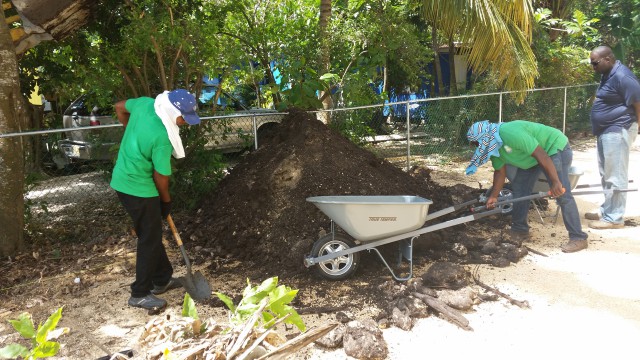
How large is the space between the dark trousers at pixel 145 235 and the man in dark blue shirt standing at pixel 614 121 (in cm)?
495

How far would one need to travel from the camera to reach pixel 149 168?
3.96 m

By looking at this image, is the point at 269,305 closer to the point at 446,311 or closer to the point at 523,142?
the point at 446,311

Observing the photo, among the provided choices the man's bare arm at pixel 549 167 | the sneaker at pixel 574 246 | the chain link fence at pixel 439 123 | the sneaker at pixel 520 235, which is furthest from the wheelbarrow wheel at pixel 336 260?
the chain link fence at pixel 439 123

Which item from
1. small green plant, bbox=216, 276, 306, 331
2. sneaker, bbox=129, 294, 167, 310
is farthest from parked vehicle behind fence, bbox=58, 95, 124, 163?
small green plant, bbox=216, 276, 306, 331

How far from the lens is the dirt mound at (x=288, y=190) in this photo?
16.5ft

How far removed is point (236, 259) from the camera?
5.09m

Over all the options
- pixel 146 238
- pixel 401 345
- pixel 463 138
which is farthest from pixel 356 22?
pixel 401 345

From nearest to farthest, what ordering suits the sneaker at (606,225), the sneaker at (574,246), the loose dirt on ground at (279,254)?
the loose dirt on ground at (279,254) < the sneaker at (574,246) < the sneaker at (606,225)

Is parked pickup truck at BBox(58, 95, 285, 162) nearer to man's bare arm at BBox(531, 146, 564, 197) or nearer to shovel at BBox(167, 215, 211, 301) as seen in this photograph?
shovel at BBox(167, 215, 211, 301)

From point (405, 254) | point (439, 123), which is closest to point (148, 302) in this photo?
point (405, 254)

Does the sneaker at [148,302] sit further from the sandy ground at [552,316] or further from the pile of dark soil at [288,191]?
the sandy ground at [552,316]

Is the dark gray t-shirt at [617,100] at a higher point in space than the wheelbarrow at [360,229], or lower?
higher

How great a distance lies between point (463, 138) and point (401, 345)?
8.45 meters

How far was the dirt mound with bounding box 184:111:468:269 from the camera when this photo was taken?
502 cm
